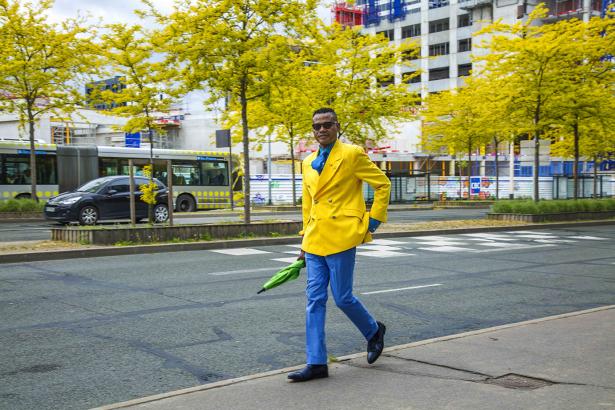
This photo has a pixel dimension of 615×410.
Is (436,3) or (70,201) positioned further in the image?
(436,3)

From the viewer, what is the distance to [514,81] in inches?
939

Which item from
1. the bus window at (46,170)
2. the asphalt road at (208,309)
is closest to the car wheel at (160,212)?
the bus window at (46,170)

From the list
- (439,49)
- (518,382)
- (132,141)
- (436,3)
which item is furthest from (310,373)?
(436,3)

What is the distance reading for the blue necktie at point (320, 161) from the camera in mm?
5156

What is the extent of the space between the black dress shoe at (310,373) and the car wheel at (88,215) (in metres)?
17.9

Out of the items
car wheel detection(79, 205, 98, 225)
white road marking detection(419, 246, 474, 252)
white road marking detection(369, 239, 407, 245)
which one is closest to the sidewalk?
white road marking detection(419, 246, 474, 252)

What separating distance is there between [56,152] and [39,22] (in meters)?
8.09

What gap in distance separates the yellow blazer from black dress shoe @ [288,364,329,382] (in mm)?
791

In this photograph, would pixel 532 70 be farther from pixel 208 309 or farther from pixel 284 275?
pixel 284 275

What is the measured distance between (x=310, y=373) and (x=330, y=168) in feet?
4.74

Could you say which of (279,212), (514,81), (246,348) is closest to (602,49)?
(514,81)

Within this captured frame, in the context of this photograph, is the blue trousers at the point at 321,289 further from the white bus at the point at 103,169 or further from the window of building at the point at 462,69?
the window of building at the point at 462,69

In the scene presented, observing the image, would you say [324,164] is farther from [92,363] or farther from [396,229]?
[396,229]

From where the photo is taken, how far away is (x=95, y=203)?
2180 centimetres
